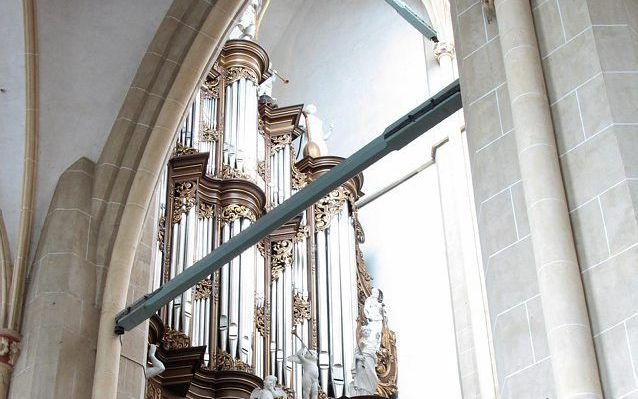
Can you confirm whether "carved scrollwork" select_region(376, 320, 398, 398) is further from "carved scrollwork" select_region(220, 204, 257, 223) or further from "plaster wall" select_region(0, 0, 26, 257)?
"plaster wall" select_region(0, 0, 26, 257)

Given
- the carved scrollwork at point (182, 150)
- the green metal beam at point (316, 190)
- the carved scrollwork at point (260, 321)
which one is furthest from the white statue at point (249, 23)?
the green metal beam at point (316, 190)

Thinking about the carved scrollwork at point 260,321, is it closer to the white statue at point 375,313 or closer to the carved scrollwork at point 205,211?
the carved scrollwork at point 205,211

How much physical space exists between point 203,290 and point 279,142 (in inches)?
137

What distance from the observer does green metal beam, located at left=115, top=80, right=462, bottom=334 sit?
8.34m

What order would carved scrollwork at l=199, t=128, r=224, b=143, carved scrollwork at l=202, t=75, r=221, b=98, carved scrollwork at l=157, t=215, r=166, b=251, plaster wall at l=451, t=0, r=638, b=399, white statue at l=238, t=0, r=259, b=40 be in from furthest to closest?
1. white statue at l=238, t=0, r=259, b=40
2. carved scrollwork at l=202, t=75, r=221, b=98
3. carved scrollwork at l=199, t=128, r=224, b=143
4. carved scrollwork at l=157, t=215, r=166, b=251
5. plaster wall at l=451, t=0, r=638, b=399

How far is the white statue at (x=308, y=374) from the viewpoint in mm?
14164

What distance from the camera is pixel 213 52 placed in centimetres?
1087

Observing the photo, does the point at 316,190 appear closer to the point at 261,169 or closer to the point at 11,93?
the point at 11,93

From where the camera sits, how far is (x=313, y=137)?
17.5 m

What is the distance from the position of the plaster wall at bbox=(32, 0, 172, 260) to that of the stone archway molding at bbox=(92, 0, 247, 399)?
5.8 inches

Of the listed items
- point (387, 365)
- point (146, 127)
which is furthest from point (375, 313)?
point (146, 127)

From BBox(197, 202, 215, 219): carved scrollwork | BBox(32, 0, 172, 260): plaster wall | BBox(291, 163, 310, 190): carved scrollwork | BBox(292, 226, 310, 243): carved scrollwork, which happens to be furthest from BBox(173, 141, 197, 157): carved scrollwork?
BBox(32, 0, 172, 260): plaster wall

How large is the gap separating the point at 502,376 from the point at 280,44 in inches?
626

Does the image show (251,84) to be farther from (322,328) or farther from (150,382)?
(150,382)
